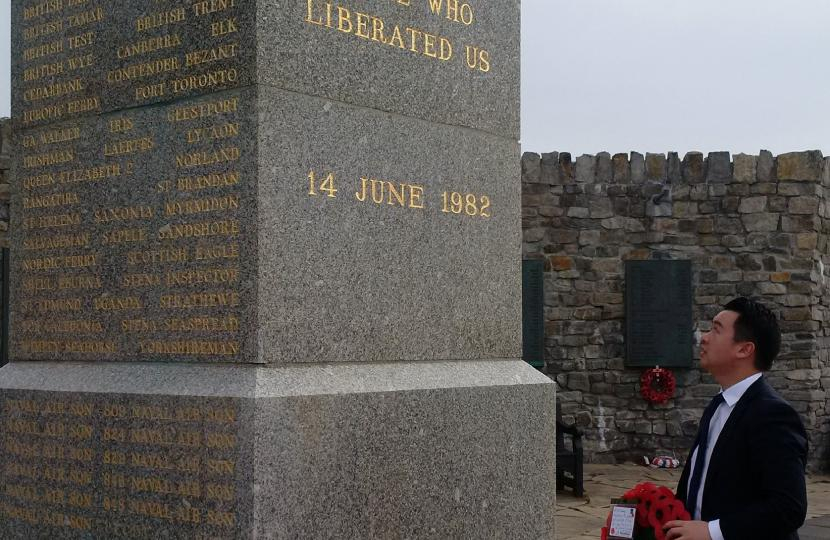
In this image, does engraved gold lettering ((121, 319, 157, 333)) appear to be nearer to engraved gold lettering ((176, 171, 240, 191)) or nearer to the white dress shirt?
engraved gold lettering ((176, 171, 240, 191))

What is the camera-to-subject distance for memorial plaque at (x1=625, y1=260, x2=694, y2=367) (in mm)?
11930

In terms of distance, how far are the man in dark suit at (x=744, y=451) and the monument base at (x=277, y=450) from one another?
3.28 ft

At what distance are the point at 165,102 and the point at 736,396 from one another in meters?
2.04

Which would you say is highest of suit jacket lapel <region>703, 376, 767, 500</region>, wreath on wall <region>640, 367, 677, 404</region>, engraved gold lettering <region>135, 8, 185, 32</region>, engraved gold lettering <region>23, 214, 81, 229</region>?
engraved gold lettering <region>135, 8, 185, 32</region>

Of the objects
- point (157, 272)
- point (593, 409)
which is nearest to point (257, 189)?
point (157, 272)

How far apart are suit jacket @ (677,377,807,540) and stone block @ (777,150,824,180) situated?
29.9ft

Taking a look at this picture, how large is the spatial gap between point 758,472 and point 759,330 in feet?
1.29

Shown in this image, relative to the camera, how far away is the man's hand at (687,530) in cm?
302

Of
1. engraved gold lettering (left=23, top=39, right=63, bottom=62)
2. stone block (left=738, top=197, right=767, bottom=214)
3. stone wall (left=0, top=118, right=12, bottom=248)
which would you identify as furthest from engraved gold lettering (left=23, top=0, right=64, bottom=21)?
stone block (left=738, top=197, right=767, bottom=214)

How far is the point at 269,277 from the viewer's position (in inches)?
143

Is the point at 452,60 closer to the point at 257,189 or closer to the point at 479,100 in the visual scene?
the point at 479,100

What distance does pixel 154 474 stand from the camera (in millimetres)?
3814

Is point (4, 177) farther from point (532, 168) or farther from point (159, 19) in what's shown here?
point (159, 19)

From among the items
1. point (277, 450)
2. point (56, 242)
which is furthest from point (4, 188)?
point (277, 450)
